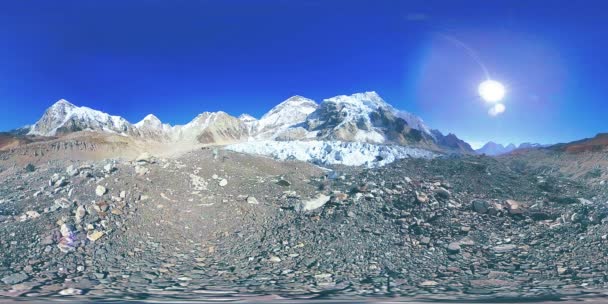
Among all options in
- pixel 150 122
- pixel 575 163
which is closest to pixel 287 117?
pixel 150 122

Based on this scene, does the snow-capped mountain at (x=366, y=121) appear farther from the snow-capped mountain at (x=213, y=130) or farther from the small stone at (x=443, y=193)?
the small stone at (x=443, y=193)

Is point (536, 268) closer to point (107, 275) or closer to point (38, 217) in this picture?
point (107, 275)

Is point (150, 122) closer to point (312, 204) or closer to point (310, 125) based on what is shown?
point (310, 125)

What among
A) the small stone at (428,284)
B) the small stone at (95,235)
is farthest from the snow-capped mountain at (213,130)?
the small stone at (428,284)

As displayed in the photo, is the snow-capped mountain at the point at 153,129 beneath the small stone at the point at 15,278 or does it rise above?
above

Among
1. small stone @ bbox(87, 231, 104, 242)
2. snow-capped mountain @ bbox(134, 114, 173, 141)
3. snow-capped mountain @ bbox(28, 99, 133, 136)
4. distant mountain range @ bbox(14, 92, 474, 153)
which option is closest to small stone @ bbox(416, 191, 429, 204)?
small stone @ bbox(87, 231, 104, 242)

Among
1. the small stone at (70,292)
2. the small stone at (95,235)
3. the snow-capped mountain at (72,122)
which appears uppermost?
the snow-capped mountain at (72,122)

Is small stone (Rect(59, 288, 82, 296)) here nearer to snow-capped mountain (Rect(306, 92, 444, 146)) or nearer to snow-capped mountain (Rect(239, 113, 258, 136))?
snow-capped mountain (Rect(306, 92, 444, 146))
